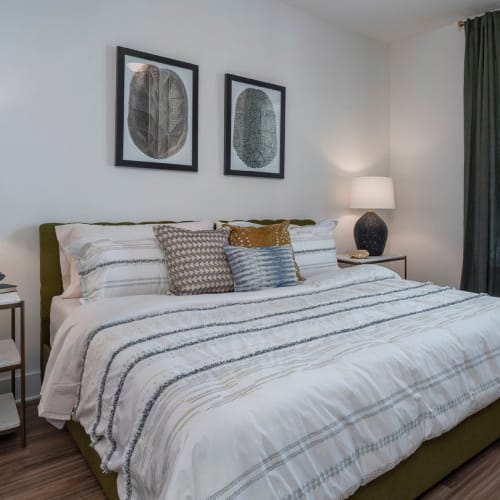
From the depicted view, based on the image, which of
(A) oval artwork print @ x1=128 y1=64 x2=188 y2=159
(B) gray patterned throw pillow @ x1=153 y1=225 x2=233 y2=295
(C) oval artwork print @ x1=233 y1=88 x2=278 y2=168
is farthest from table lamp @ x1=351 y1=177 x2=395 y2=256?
(B) gray patterned throw pillow @ x1=153 y1=225 x2=233 y2=295

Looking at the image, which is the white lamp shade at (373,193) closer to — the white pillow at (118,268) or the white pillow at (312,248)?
the white pillow at (312,248)

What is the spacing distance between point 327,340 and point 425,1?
2.96 metres

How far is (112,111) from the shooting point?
255 centimetres

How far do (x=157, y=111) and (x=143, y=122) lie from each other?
122mm

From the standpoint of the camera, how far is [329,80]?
3660 mm

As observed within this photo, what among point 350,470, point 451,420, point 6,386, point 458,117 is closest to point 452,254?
point 458,117

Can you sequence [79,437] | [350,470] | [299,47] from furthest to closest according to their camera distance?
[299,47], [79,437], [350,470]

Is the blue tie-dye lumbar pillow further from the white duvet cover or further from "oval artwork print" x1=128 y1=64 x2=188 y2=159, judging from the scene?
"oval artwork print" x1=128 y1=64 x2=188 y2=159

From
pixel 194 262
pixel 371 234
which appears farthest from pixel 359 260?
pixel 194 262

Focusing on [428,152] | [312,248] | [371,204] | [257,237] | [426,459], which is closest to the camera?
[426,459]

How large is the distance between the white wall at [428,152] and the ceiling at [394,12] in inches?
7.5

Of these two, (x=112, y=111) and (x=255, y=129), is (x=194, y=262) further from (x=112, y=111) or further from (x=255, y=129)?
(x=255, y=129)

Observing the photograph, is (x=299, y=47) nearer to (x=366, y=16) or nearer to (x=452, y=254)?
(x=366, y=16)

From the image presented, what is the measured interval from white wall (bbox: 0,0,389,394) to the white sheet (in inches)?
8.1
